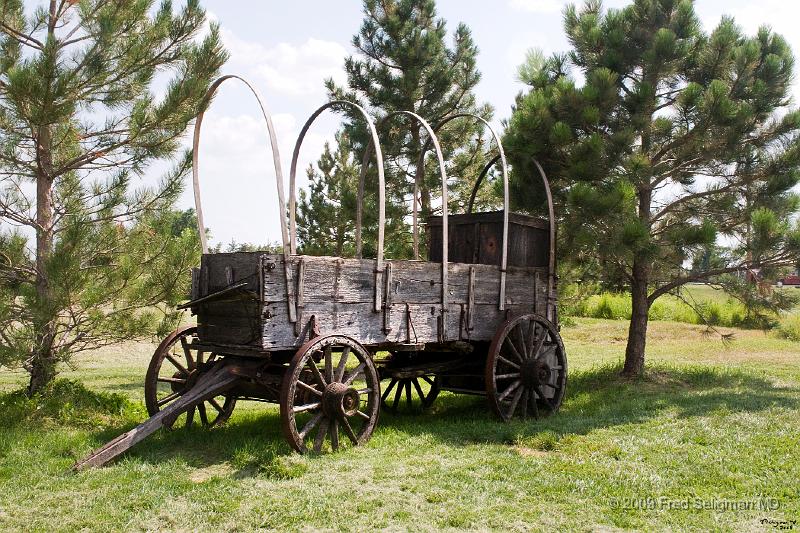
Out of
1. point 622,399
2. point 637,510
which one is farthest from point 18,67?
point 622,399

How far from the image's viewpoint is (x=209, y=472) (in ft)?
17.0

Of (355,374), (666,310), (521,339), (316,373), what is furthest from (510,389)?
(666,310)

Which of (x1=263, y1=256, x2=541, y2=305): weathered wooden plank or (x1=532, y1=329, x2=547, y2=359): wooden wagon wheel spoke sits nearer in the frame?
(x1=263, y1=256, x2=541, y2=305): weathered wooden plank

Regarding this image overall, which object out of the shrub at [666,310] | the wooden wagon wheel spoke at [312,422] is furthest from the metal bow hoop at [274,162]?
the shrub at [666,310]

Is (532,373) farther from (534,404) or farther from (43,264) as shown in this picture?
(43,264)

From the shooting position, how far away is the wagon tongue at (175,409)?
5.04 m

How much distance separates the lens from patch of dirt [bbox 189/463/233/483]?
5012 mm

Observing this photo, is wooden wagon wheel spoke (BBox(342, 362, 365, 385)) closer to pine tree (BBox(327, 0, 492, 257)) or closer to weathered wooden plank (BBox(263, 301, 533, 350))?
weathered wooden plank (BBox(263, 301, 533, 350))

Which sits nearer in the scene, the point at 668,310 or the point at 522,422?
the point at 522,422

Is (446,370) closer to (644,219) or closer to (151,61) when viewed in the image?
(644,219)

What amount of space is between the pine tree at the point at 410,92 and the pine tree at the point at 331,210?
0.60 meters

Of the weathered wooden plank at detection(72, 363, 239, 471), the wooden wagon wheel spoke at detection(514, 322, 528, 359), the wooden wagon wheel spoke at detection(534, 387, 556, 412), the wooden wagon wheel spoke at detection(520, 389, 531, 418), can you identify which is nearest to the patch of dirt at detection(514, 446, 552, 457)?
the wooden wagon wheel spoke at detection(520, 389, 531, 418)

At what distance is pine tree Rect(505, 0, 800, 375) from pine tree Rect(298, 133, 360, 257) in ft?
12.7

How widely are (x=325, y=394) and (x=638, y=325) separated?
6.13m
